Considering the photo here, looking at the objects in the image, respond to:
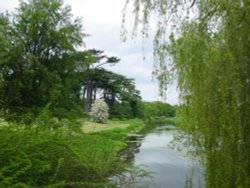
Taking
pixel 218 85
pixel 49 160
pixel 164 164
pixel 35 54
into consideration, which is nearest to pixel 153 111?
pixel 164 164

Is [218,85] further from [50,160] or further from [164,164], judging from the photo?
[164,164]

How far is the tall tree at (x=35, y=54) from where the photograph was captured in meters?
13.3

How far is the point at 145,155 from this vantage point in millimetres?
18391

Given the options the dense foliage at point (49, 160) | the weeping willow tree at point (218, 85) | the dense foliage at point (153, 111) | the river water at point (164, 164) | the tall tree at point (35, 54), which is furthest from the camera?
the dense foliage at point (153, 111)

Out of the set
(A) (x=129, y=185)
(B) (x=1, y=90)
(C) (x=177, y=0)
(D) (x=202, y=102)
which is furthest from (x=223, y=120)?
(B) (x=1, y=90)

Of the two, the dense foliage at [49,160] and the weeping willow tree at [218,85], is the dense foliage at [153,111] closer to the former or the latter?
the weeping willow tree at [218,85]

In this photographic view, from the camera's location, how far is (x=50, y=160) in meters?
3.21

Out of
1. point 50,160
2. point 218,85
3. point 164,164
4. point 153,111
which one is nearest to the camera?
point 50,160

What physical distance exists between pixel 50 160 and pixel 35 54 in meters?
11.6

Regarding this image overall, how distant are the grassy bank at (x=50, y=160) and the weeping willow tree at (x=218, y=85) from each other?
3.36 ft

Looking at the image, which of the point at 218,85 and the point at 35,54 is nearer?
the point at 218,85

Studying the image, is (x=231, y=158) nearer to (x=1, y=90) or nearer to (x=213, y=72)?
(x=213, y=72)

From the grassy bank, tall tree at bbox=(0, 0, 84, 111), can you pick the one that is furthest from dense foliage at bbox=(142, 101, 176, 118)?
the grassy bank

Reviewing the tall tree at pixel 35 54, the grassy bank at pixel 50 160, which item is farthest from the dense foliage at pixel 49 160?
the tall tree at pixel 35 54
